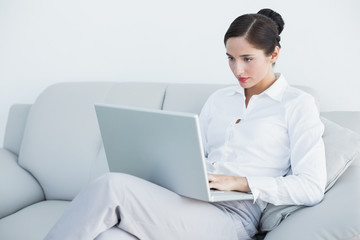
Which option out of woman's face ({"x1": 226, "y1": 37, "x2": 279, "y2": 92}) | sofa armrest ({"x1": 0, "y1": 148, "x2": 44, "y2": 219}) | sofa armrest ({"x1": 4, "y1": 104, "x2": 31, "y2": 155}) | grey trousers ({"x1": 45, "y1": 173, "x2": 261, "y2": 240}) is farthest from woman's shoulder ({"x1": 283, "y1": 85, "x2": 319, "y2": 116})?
sofa armrest ({"x1": 4, "y1": 104, "x2": 31, "y2": 155})

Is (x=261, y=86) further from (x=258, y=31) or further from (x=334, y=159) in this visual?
(x=334, y=159)

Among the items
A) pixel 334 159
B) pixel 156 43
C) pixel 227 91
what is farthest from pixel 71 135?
pixel 334 159

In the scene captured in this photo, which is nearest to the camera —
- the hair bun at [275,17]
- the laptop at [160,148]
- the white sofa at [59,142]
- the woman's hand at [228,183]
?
the laptop at [160,148]

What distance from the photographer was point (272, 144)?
1.65m

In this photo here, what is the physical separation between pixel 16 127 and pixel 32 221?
739mm

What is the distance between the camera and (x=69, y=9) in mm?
2666

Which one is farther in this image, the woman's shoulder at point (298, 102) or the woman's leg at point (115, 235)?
the woman's shoulder at point (298, 102)

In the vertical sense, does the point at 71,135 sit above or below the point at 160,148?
below

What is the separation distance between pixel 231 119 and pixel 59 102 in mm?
961

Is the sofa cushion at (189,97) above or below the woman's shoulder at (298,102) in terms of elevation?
below

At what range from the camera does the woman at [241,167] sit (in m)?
1.30

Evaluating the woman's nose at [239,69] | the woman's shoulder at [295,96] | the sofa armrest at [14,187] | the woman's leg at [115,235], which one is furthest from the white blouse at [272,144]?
the sofa armrest at [14,187]

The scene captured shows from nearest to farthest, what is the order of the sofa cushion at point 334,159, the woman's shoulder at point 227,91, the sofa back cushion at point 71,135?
the sofa cushion at point 334,159 → the woman's shoulder at point 227,91 → the sofa back cushion at point 71,135

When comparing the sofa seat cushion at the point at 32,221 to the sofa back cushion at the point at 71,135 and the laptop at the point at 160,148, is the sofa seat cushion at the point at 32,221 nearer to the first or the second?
the sofa back cushion at the point at 71,135
